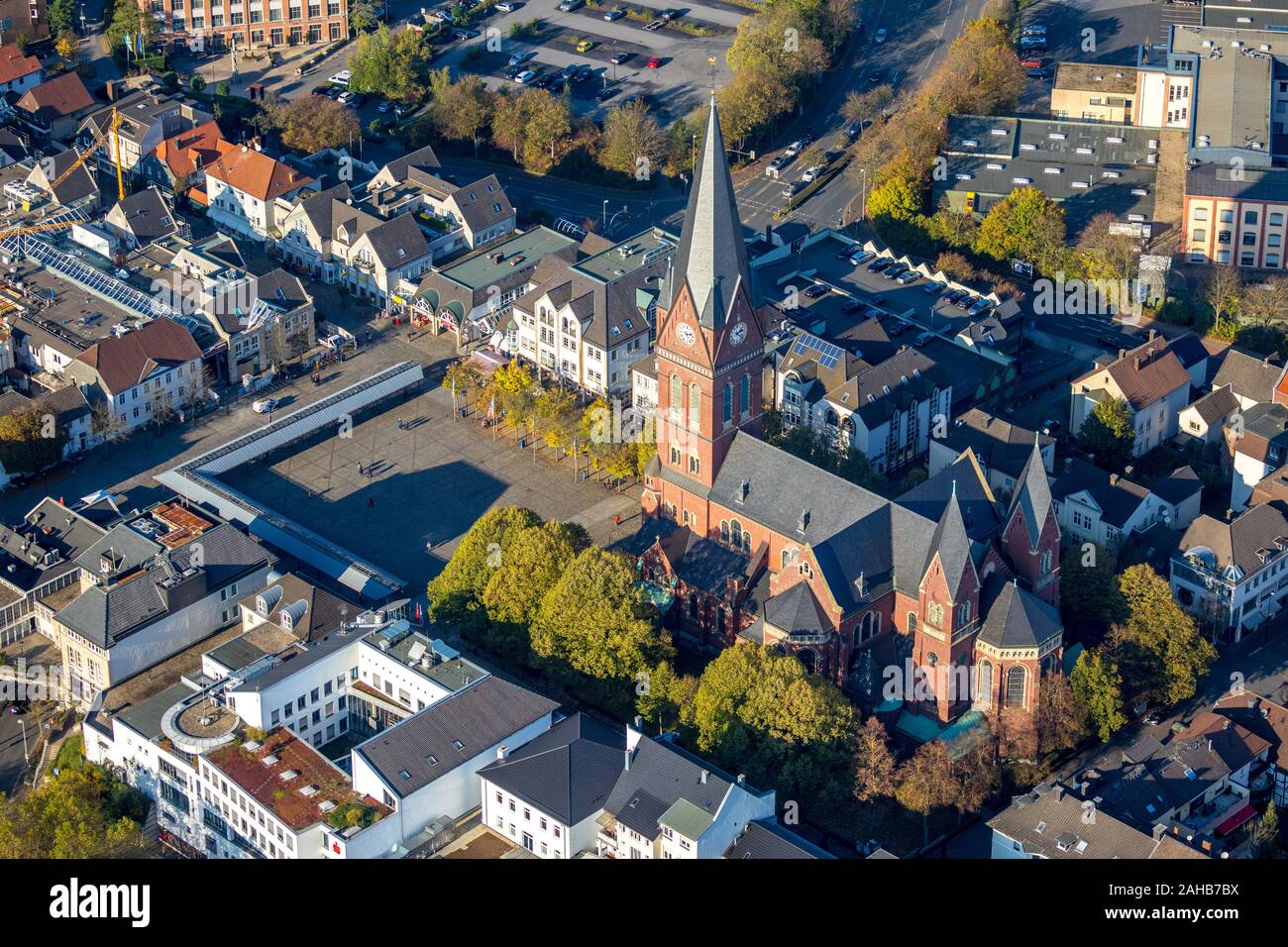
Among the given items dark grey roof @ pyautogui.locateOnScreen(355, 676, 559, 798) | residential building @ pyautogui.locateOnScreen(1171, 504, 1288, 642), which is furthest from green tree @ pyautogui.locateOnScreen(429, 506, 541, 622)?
residential building @ pyautogui.locateOnScreen(1171, 504, 1288, 642)

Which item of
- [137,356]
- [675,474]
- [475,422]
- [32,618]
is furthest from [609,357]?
[32,618]

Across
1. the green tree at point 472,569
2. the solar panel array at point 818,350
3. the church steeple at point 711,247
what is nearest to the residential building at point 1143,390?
the solar panel array at point 818,350

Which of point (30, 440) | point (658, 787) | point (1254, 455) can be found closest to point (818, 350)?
point (1254, 455)

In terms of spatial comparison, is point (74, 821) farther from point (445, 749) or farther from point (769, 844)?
point (769, 844)

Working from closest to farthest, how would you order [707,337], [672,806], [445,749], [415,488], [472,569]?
1. [672,806]
2. [445,749]
3. [707,337]
4. [472,569]
5. [415,488]

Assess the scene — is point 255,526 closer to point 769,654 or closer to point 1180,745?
point 769,654

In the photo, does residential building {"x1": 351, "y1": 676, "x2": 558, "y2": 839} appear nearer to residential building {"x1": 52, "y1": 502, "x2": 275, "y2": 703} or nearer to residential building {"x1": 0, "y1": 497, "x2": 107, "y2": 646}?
residential building {"x1": 52, "y1": 502, "x2": 275, "y2": 703}
